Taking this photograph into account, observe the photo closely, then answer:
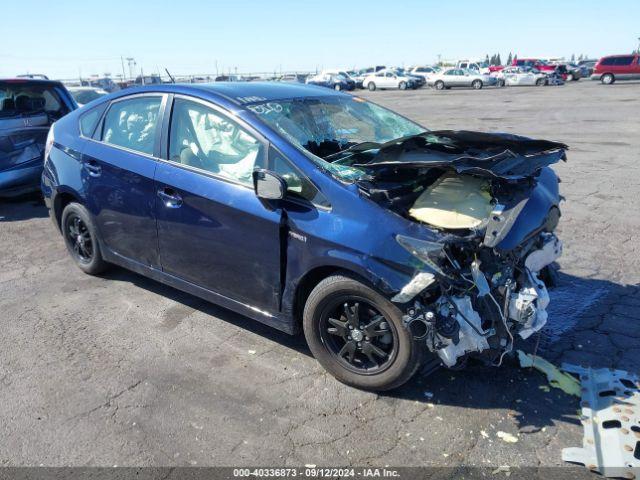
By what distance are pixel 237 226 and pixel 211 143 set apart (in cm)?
71

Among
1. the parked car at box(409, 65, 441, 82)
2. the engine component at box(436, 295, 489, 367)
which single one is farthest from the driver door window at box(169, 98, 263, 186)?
the parked car at box(409, 65, 441, 82)

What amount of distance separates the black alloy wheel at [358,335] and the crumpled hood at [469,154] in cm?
85

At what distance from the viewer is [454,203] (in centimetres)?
319

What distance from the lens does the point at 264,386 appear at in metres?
3.41

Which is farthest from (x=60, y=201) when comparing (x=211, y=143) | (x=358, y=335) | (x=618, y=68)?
(x=618, y=68)

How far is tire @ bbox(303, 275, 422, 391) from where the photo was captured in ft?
9.95

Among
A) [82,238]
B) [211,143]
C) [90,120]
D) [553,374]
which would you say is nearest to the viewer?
[553,374]

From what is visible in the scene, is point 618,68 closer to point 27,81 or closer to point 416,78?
point 416,78

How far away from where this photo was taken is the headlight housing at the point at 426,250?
2.85 metres

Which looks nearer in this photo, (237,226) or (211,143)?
(237,226)

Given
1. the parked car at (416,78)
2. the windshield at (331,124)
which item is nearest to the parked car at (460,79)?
the parked car at (416,78)

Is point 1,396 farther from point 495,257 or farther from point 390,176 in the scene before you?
point 495,257

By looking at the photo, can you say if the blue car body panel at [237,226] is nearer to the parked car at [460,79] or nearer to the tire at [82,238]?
the tire at [82,238]

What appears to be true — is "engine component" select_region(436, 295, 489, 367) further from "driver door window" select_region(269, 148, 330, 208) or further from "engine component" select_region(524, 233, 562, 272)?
"driver door window" select_region(269, 148, 330, 208)
